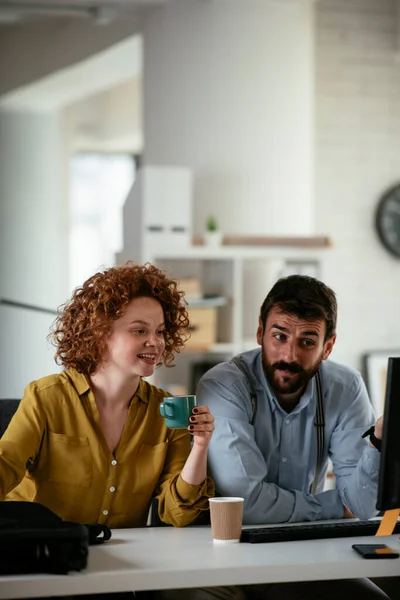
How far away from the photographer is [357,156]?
6172mm

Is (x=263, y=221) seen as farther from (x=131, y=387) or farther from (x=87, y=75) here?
(x=131, y=387)

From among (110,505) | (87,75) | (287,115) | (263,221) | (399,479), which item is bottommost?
(110,505)

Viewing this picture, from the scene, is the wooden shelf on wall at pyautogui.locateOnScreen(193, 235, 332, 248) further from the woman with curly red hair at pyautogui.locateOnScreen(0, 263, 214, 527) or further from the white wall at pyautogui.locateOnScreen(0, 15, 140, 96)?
the woman with curly red hair at pyautogui.locateOnScreen(0, 263, 214, 527)

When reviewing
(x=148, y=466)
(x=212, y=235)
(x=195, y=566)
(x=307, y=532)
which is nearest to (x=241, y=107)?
(x=212, y=235)

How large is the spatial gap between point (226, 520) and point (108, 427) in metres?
0.48

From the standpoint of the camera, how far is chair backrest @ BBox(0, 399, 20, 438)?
2.68 meters

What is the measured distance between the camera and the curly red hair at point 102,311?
246 centimetres

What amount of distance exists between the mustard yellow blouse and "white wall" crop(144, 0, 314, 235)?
3503 millimetres

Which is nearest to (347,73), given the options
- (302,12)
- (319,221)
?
(302,12)

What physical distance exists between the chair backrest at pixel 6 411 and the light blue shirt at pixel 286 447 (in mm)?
524

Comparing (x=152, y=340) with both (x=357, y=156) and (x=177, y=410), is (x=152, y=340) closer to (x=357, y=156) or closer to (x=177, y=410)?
(x=177, y=410)

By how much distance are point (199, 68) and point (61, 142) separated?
11.7 ft

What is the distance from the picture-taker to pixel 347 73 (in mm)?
6164

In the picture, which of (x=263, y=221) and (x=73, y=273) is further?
(x=73, y=273)
